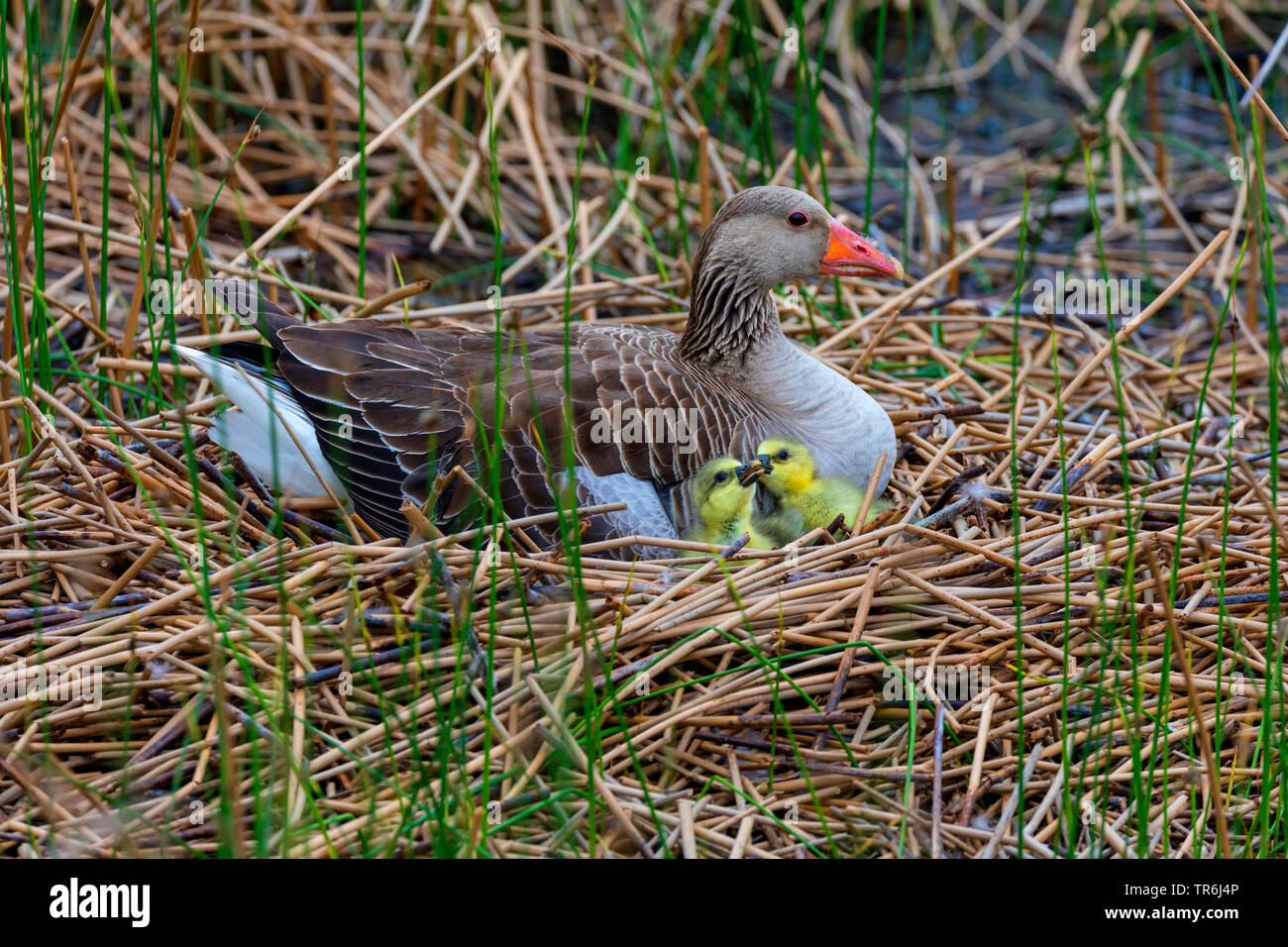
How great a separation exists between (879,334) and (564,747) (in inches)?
112

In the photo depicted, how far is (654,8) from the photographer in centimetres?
827

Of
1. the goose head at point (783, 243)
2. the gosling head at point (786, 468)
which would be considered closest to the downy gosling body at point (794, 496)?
the gosling head at point (786, 468)

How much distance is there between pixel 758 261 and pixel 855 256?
376 mm

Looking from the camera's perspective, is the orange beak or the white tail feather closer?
the white tail feather

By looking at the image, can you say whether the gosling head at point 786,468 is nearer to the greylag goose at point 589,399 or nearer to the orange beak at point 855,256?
the greylag goose at point 589,399

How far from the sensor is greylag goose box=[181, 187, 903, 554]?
4465 millimetres

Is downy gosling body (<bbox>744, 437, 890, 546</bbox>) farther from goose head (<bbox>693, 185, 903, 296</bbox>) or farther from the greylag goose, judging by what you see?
goose head (<bbox>693, 185, 903, 296</bbox>)

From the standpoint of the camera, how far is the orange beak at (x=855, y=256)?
16.2ft

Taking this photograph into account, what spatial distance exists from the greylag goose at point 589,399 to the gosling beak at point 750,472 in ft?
0.79

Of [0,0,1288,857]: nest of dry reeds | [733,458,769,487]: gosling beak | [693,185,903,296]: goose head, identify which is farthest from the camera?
[693,185,903,296]: goose head

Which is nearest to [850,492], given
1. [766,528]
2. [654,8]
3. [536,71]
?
[766,528]

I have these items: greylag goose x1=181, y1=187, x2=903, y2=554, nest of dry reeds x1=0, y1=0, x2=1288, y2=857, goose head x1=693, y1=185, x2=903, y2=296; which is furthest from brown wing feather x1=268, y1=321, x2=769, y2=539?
goose head x1=693, y1=185, x2=903, y2=296

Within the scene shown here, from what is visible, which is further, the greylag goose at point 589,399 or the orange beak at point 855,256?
the orange beak at point 855,256

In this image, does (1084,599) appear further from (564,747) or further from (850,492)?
(564,747)
